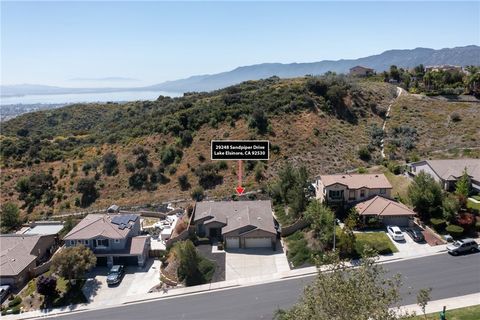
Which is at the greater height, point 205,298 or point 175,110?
point 175,110

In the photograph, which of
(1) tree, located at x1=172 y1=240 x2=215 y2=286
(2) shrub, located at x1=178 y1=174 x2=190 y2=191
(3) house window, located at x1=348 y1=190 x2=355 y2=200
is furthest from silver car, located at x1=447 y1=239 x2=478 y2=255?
→ (2) shrub, located at x1=178 y1=174 x2=190 y2=191

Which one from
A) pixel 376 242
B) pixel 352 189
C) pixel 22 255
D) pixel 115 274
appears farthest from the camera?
pixel 352 189

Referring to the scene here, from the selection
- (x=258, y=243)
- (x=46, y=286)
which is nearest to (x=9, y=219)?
(x=46, y=286)

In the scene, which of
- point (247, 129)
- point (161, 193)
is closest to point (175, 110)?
point (247, 129)

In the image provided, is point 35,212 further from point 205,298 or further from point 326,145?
point 326,145

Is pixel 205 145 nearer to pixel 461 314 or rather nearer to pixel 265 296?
pixel 265 296

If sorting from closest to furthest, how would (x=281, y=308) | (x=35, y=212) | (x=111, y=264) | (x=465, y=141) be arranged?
(x=281, y=308) → (x=111, y=264) → (x=35, y=212) → (x=465, y=141)
